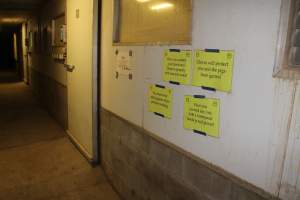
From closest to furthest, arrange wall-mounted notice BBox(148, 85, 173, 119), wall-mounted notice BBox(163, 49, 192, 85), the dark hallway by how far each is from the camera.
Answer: wall-mounted notice BBox(163, 49, 192, 85) < wall-mounted notice BBox(148, 85, 173, 119) < the dark hallway

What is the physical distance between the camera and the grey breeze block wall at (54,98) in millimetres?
4031

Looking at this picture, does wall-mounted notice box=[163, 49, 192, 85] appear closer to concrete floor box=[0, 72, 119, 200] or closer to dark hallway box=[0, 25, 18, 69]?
concrete floor box=[0, 72, 119, 200]

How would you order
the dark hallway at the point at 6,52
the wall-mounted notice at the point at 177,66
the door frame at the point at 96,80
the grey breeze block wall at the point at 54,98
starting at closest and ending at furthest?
1. the wall-mounted notice at the point at 177,66
2. the door frame at the point at 96,80
3. the grey breeze block wall at the point at 54,98
4. the dark hallway at the point at 6,52

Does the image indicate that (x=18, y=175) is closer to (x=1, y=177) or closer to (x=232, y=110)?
(x=1, y=177)

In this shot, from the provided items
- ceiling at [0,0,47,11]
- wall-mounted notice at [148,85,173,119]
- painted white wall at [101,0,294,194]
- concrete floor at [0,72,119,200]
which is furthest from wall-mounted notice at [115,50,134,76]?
ceiling at [0,0,47,11]

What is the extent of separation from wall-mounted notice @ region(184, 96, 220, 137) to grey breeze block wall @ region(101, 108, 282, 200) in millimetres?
169

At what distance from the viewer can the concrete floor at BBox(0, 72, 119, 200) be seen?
7.53ft

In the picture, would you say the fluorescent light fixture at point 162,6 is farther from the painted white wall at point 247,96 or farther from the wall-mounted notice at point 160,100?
the wall-mounted notice at point 160,100

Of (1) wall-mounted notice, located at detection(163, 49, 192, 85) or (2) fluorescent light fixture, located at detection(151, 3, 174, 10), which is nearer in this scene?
(1) wall-mounted notice, located at detection(163, 49, 192, 85)

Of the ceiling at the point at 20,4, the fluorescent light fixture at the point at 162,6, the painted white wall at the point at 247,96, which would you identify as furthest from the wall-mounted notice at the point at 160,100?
the ceiling at the point at 20,4

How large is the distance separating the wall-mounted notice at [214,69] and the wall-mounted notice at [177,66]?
6cm

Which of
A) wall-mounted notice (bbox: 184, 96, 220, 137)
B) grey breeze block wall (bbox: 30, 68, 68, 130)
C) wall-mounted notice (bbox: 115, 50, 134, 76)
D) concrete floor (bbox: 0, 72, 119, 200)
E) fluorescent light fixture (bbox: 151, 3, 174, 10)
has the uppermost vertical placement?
fluorescent light fixture (bbox: 151, 3, 174, 10)

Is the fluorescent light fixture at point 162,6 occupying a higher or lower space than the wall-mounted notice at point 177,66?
higher

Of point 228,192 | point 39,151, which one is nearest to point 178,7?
point 228,192
